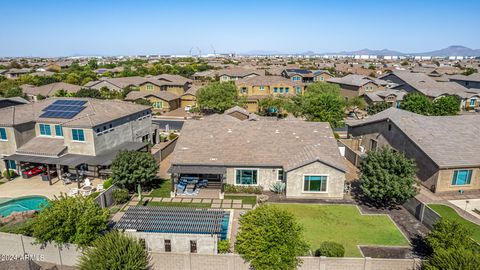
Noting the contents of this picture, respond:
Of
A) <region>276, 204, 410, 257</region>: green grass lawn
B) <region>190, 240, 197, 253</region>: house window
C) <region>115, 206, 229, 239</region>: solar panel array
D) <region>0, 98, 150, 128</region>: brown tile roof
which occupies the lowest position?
<region>276, 204, 410, 257</region>: green grass lawn

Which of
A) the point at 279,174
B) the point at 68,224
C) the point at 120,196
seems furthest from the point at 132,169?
the point at 279,174

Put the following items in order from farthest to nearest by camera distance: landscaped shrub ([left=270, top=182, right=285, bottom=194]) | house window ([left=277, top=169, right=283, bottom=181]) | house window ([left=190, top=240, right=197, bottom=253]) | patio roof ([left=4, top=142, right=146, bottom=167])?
1. patio roof ([left=4, top=142, right=146, bottom=167])
2. house window ([left=277, top=169, right=283, bottom=181])
3. landscaped shrub ([left=270, top=182, right=285, bottom=194])
4. house window ([left=190, top=240, right=197, bottom=253])

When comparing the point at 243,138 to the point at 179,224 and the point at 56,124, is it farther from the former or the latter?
the point at 56,124

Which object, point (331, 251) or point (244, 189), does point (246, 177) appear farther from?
point (331, 251)

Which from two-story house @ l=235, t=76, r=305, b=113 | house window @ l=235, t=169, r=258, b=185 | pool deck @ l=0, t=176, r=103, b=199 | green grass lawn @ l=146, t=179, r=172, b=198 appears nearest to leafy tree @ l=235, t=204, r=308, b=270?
house window @ l=235, t=169, r=258, b=185

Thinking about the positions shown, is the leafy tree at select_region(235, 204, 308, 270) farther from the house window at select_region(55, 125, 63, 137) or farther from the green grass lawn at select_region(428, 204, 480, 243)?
the house window at select_region(55, 125, 63, 137)

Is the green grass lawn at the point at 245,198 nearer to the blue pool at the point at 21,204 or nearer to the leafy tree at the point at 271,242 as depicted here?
the leafy tree at the point at 271,242

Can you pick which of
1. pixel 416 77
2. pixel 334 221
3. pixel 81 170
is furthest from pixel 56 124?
pixel 416 77
